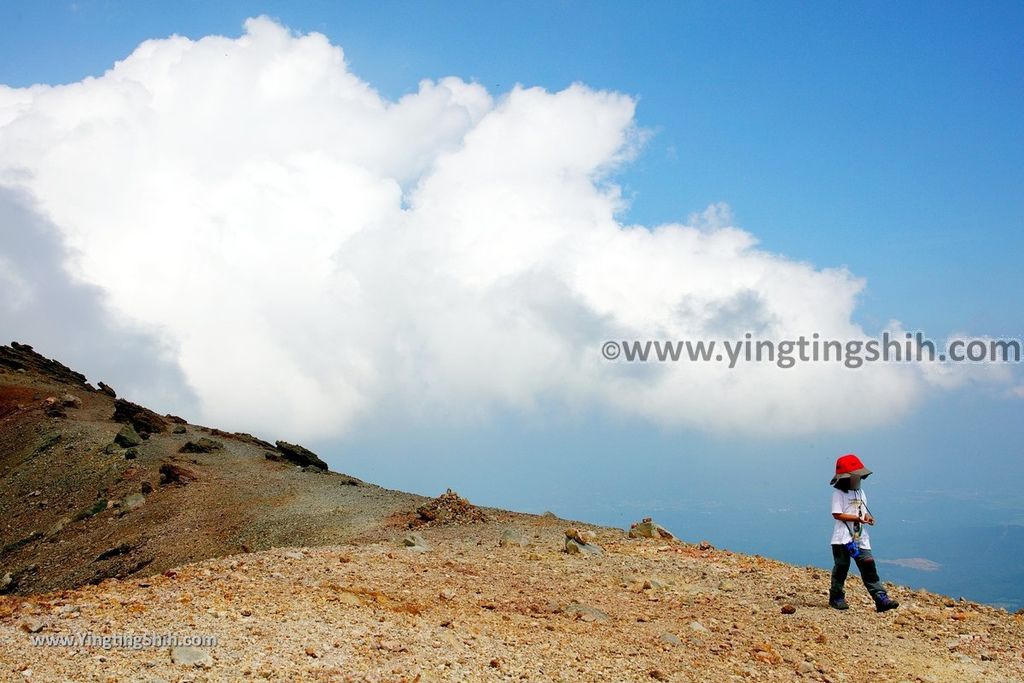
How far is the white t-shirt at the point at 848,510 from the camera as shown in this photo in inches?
546

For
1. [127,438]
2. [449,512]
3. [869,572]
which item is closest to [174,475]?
[127,438]

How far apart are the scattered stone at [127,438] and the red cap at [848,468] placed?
3735 centimetres

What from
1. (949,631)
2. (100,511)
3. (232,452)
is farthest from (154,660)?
(232,452)

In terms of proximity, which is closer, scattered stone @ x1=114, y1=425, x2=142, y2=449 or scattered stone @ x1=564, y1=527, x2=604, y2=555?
scattered stone @ x1=564, y1=527, x2=604, y2=555

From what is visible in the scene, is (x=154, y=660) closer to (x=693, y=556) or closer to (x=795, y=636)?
(x=795, y=636)

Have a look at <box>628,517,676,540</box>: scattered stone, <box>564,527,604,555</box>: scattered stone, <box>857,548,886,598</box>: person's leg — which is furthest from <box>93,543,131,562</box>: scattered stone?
<box>857,548,886,598</box>: person's leg

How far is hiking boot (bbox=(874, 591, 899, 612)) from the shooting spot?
13672 mm

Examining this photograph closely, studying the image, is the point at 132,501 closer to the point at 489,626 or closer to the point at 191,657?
the point at 191,657

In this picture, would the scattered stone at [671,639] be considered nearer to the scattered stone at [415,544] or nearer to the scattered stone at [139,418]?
the scattered stone at [415,544]

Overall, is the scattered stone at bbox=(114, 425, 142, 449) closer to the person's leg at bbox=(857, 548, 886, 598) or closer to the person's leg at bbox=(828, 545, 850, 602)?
the person's leg at bbox=(828, 545, 850, 602)

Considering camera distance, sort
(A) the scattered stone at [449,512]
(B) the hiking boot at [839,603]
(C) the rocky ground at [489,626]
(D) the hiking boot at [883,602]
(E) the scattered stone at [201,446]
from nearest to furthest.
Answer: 1. (C) the rocky ground at [489,626]
2. (D) the hiking boot at [883,602]
3. (B) the hiking boot at [839,603]
4. (A) the scattered stone at [449,512]
5. (E) the scattered stone at [201,446]

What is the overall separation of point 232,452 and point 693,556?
102 feet

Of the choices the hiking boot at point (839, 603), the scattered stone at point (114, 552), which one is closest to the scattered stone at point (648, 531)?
the hiking boot at point (839, 603)

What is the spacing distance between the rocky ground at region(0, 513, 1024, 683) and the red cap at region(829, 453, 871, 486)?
259cm
